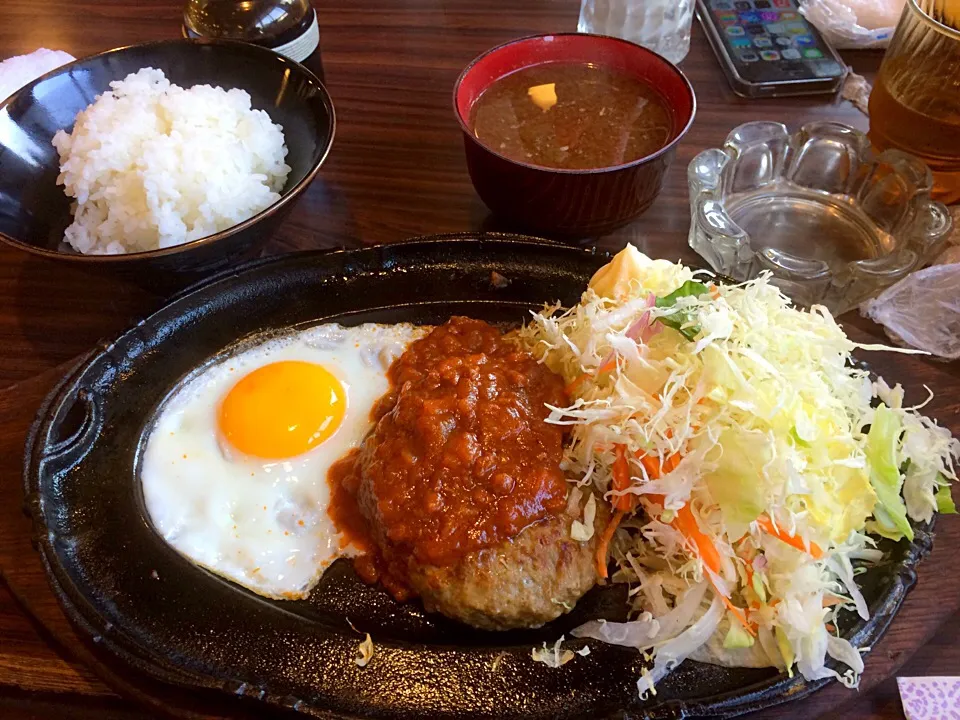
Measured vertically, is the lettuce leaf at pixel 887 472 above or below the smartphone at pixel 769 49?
below

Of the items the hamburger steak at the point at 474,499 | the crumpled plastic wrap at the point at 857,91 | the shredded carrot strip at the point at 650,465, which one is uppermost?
the crumpled plastic wrap at the point at 857,91

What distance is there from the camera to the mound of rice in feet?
7.68

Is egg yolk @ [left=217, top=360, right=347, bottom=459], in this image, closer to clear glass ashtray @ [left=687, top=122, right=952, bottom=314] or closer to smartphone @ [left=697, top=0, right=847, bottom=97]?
clear glass ashtray @ [left=687, top=122, right=952, bottom=314]

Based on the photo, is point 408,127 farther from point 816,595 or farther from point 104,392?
point 816,595

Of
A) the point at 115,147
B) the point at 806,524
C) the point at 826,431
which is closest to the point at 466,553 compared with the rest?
the point at 806,524

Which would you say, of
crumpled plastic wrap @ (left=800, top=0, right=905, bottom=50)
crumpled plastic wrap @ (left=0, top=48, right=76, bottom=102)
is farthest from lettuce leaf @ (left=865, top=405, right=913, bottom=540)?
crumpled plastic wrap @ (left=0, top=48, right=76, bottom=102)

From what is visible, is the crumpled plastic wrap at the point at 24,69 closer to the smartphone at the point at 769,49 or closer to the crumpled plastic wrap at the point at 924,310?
the smartphone at the point at 769,49

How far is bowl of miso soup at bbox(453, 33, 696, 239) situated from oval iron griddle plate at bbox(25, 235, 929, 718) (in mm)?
173

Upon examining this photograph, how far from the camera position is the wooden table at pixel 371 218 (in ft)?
5.81

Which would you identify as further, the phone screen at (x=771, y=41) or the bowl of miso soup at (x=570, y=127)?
the phone screen at (x=771, y=41)

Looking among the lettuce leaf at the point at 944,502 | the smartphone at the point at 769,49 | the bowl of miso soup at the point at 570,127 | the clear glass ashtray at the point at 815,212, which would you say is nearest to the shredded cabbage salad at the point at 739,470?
the lettuce leaf at the point at 944,502

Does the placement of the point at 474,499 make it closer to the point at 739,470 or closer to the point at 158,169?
the point at 739,470

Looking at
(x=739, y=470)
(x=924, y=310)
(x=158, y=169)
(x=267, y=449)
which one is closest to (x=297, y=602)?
(x=267, y=449)

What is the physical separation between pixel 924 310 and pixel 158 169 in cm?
274
